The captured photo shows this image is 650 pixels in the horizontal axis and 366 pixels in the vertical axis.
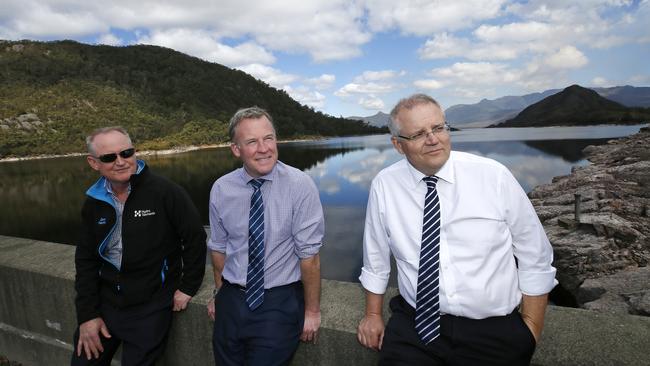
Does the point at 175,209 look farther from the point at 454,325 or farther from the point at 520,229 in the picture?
the point at 520,229

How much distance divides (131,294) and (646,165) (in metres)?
25.7

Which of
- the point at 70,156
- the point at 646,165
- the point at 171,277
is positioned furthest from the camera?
the point at 70,156

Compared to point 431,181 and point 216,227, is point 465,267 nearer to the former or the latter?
point 431,181

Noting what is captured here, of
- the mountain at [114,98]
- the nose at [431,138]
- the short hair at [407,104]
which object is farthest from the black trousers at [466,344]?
the mountain at [114,98]

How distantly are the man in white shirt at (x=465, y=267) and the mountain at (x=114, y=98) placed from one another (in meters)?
112

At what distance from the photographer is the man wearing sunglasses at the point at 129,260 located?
2500 mm

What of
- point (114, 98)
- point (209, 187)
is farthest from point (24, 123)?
point (209, 187)

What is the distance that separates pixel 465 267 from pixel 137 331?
84.1 inches

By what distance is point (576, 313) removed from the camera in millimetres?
2070

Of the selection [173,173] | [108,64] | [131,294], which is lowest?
[173,173]

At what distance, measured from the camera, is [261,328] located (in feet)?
7.15

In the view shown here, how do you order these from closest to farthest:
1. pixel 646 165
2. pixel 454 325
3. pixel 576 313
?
1. pixel 454 325
2. pixel 576 313
3. pixel 646 165

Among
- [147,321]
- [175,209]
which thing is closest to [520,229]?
[175,209]

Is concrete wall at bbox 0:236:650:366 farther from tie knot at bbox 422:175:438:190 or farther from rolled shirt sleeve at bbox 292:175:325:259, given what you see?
tie knot at bbox 422:175:438:190
